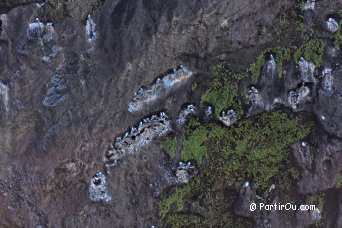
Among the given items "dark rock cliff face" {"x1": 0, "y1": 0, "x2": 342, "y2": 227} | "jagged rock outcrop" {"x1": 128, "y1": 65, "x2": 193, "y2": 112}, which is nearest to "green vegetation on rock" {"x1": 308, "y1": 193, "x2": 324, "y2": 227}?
"dark rock cliff face" {"x1": 0, "y1": 0, "x2": 342, "y2": 227}

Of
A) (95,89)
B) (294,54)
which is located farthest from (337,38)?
(95,89)

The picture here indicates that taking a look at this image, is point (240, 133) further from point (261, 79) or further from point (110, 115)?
point (110, 115)

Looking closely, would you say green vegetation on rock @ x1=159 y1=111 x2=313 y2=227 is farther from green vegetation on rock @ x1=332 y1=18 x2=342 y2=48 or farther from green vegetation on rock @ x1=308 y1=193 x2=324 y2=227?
green vegetation on rock @ x1=332 y1=18 x2=342 y2=48

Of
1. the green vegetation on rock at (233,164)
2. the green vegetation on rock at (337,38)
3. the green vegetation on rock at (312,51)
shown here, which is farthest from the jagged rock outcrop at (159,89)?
the green vegetation on rock at (337,38)

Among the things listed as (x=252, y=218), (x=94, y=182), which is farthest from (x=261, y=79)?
(x=94, y=182)

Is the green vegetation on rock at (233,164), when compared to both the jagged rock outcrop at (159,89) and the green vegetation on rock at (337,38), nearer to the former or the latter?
the jagged rock outcrop at (159,89)

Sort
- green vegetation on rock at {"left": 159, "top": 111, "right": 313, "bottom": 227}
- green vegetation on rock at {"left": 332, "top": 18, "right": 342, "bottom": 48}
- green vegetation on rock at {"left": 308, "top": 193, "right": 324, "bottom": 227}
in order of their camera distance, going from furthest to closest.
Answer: green vegetation on rock at {"left": 308, "top": 193, "right": 324, "bottom": 227} < green vegetation on rock at {"left": 159, "top": 111, "right": 313, "bottom": 227} < green vegetation on rock at {"left": 332, "top": 18, "right": 342, "bottom": 48}
